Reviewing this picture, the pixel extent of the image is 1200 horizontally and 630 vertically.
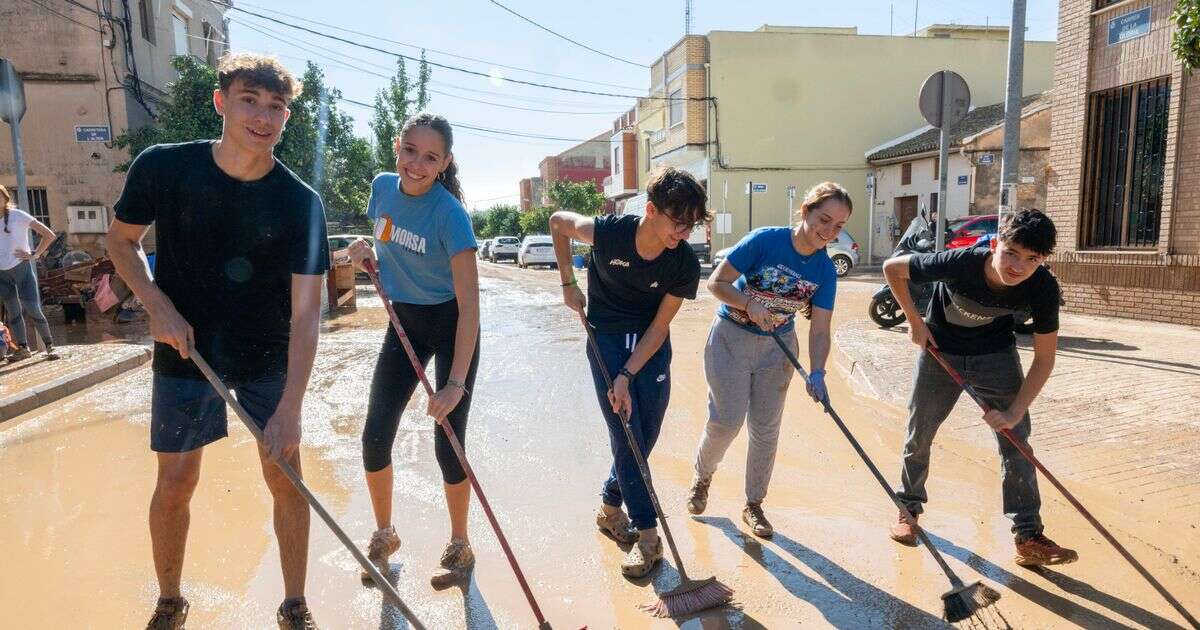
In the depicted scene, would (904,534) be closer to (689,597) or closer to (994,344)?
(994,344)

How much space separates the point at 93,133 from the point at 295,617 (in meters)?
15.6

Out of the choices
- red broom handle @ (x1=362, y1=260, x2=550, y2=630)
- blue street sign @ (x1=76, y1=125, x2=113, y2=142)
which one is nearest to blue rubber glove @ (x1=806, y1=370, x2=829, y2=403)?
red broom handle @ (x1=362, y1=260, x2=550, y2=630)

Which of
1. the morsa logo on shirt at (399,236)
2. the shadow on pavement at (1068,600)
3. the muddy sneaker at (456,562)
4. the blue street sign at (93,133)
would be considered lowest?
the shadow on pavement at (1068,600)

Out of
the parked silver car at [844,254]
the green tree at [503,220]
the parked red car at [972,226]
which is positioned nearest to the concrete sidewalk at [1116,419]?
the parked red car at [972,226]

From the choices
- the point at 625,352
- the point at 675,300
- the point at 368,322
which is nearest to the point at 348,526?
the point at 625,352

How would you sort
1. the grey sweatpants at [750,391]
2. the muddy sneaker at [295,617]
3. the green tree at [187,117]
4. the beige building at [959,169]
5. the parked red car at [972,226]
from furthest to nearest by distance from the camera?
the beige building at [959,169] < the green tree at [187,117] < the parked red car at [972,226] < the grey sweatpants at [750,391] < the muddy sneaker at [295,617]

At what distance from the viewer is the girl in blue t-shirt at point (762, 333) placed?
133 inches

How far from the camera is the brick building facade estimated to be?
9062mm

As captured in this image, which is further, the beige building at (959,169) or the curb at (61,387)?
the beige building at (959,169)

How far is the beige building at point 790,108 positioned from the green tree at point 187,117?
1623 centimetres

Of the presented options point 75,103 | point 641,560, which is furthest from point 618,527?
point 75,103

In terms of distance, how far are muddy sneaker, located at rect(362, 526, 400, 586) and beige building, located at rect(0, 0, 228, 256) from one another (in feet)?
46.8

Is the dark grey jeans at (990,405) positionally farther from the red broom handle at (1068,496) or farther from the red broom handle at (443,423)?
the red broom handle at (443,423)

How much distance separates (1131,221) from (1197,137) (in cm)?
135
